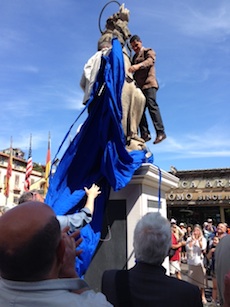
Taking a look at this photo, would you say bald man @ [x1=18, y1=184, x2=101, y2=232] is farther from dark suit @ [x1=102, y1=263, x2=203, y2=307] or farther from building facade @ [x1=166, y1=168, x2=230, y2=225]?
building facade @ [x1=166, y1=168, x2=230, y2=225]

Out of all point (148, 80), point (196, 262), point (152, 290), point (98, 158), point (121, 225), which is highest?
point (148, 80)

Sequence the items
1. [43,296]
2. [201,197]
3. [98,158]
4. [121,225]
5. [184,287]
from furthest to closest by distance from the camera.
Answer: [201,197] < [121,225] < [98,158] < [184,287] < [43,296]

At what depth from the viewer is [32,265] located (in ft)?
3.48

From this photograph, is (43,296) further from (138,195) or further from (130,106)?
(130,106)

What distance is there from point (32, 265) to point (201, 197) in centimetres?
2235

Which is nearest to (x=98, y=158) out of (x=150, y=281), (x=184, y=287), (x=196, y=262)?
(x=150, y=281)

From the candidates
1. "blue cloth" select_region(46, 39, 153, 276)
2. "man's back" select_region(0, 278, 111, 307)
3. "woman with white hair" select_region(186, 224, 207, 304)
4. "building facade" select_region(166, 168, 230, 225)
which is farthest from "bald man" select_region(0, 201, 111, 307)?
"building facade" select_region(166, 168, 230, 225)

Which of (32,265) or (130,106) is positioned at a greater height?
(130,106)

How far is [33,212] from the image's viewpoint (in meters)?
1.11

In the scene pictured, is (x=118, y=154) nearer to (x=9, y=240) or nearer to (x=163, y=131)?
(x=163, y=131)

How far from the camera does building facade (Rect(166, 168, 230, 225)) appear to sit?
71.5 feet

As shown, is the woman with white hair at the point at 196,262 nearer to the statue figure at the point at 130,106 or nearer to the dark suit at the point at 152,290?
the statue figure at the point at 130,106

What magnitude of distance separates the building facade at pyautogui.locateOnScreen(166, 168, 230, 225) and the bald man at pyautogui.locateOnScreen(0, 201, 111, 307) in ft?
71.3

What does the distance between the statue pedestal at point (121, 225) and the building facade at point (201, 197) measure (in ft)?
62.6
